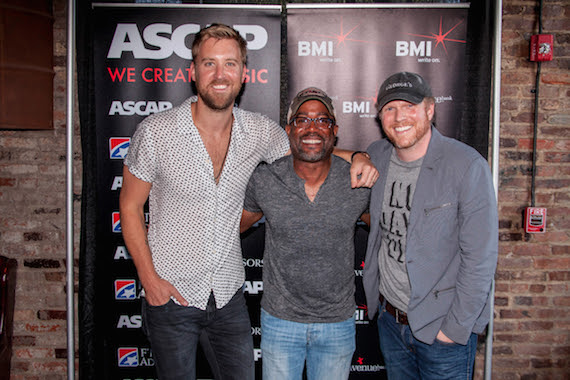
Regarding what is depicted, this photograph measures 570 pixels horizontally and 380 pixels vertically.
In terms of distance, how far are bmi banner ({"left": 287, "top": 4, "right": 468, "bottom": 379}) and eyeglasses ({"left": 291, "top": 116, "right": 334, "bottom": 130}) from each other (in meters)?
0.75

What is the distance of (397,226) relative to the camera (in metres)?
1.67

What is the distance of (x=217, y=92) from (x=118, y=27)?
4.03 ft

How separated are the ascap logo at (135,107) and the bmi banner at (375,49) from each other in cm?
89

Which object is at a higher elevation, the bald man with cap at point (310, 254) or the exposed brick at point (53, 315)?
the bald man with cap at point (310, 254)

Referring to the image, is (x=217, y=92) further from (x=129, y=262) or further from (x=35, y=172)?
(x=35, y=172)

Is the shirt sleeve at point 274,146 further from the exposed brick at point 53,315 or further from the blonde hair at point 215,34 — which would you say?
the exposed brick at point 53,315

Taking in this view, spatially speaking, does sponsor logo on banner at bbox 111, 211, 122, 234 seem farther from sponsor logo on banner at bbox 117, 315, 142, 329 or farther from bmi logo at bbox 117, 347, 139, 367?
bmi logo at bbox 117, 347, 139, 367

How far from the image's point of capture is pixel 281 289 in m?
1.70

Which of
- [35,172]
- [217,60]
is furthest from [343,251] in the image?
[35,172]

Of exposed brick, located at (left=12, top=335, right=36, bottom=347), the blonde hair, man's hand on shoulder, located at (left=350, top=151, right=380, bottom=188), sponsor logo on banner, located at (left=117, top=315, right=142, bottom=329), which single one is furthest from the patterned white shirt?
exposed brick, located at (left=12, top=335, right=36, bottom=347)

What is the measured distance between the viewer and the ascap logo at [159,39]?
240cm

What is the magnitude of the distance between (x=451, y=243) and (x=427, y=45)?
145 centimetres

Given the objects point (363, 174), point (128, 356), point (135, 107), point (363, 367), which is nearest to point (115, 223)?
point (135, 107)

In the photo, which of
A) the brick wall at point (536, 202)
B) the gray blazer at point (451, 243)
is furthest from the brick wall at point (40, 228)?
the brick wall at point (536, 202)
